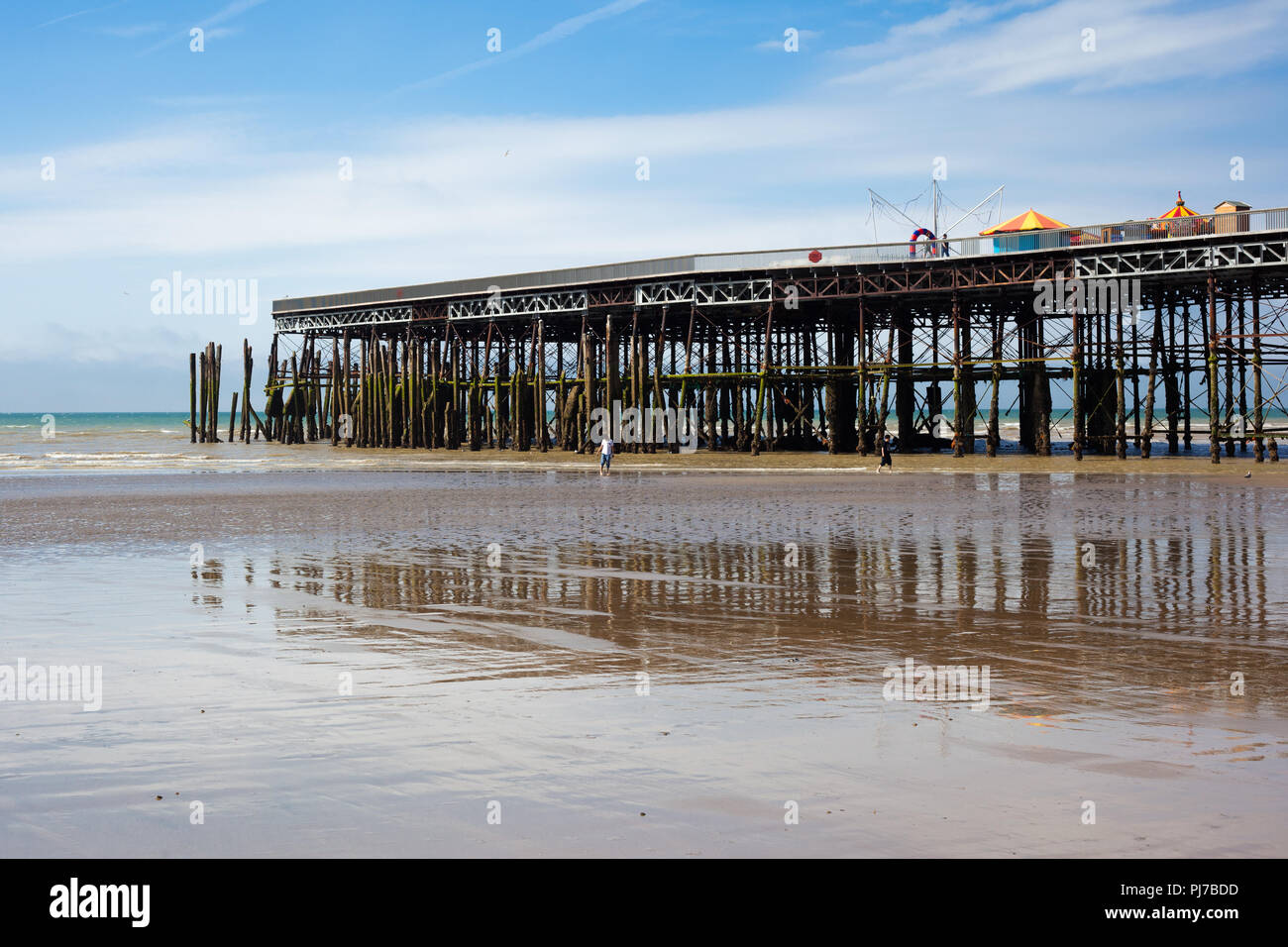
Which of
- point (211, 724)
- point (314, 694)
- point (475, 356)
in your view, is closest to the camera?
point (211, 724)

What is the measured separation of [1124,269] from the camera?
4188 centimetres

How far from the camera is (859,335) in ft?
152

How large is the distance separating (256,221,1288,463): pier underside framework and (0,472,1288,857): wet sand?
2563cm

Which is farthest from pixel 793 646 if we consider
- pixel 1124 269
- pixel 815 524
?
pixel 1124 269

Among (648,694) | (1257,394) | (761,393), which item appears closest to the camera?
(648,694)

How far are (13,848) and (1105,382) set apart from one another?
163ft

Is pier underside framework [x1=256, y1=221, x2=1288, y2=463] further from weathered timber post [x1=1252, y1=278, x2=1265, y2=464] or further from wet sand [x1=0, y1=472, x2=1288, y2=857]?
wet sand [x1=0, y1=472, x2=1288, y2=857]

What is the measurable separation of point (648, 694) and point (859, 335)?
40.2m

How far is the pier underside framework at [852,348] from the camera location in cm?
4172
